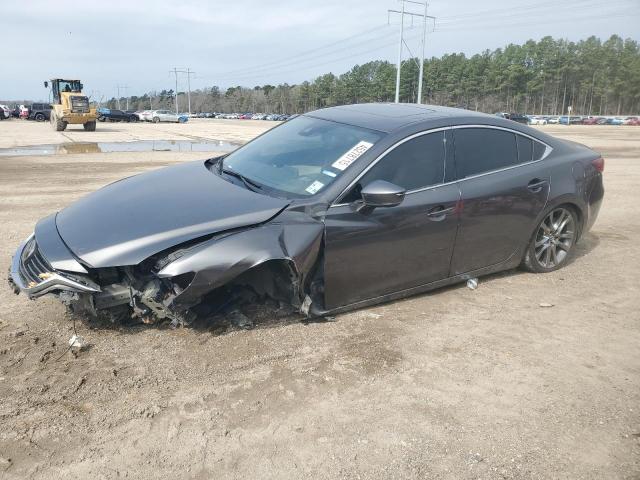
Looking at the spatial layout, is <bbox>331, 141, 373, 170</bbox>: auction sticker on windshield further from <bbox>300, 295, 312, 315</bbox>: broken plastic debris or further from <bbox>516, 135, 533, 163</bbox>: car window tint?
<bbox>516, 135, 533, 163</bbox>: car window tint

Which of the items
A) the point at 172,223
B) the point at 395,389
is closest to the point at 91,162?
the point at 172,223

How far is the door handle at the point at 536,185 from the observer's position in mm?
4596

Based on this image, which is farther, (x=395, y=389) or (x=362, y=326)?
(x=362, y=326)

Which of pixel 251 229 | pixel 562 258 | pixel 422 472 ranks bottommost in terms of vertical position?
pixel 422 472

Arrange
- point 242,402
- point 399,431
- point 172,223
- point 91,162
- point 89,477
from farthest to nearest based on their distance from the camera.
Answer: point 91,162 < point 172,223 < point 242,402 < point 399,431 < point 89,477

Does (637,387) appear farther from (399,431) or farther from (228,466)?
(228,466)

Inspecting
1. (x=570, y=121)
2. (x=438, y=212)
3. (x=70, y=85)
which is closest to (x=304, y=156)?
(x=438, y=212)

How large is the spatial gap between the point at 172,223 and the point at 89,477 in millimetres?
1537

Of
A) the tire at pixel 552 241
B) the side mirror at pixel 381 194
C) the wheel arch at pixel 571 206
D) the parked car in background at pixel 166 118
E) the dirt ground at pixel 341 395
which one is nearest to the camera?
the dirt ground at pixel 341 395

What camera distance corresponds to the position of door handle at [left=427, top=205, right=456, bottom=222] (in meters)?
3.94

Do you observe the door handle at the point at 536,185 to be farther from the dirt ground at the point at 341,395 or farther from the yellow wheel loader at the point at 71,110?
the yellow wheel loader at the point at 71,110

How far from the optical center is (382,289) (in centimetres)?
389

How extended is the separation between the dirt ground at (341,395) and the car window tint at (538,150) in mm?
1366

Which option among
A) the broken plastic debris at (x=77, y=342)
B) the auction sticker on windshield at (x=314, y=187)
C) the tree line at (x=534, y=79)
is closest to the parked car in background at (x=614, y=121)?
the tree line at (x=534, y=79)
